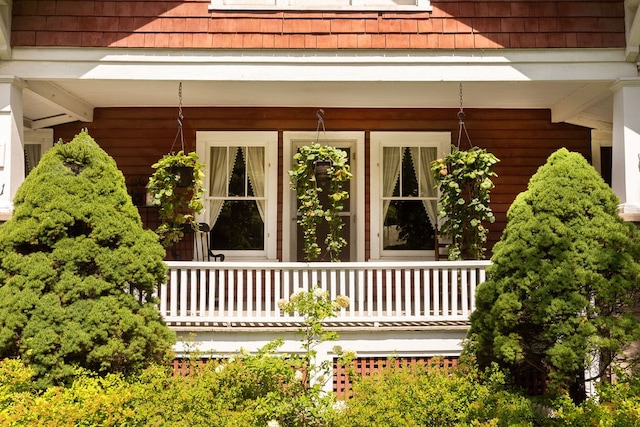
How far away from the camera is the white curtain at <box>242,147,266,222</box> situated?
8867 mm

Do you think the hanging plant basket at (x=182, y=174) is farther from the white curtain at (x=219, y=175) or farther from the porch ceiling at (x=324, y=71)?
the white curtain at (x=219, y=175)

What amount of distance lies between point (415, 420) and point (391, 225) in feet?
15.2

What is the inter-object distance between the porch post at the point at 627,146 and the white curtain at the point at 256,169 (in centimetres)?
485

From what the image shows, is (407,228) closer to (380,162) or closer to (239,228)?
(380,162)

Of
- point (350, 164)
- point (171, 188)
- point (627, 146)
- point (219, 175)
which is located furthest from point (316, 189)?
point (627, 146)

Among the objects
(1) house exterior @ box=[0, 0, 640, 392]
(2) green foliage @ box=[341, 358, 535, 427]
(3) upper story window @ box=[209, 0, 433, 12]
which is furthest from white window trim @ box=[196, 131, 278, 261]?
(2) green foliage @ box=[341, 358, 535, 427]

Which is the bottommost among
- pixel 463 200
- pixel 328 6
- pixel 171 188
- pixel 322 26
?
pixel 463 200

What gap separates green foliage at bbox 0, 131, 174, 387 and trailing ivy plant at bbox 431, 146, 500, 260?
12.7 feet

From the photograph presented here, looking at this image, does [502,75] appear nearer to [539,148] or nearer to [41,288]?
[539,148]

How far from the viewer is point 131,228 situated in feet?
16.8

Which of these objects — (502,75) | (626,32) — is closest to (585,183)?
(502,75)

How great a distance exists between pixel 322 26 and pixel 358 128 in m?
2.09

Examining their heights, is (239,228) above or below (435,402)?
above

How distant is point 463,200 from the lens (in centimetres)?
740
